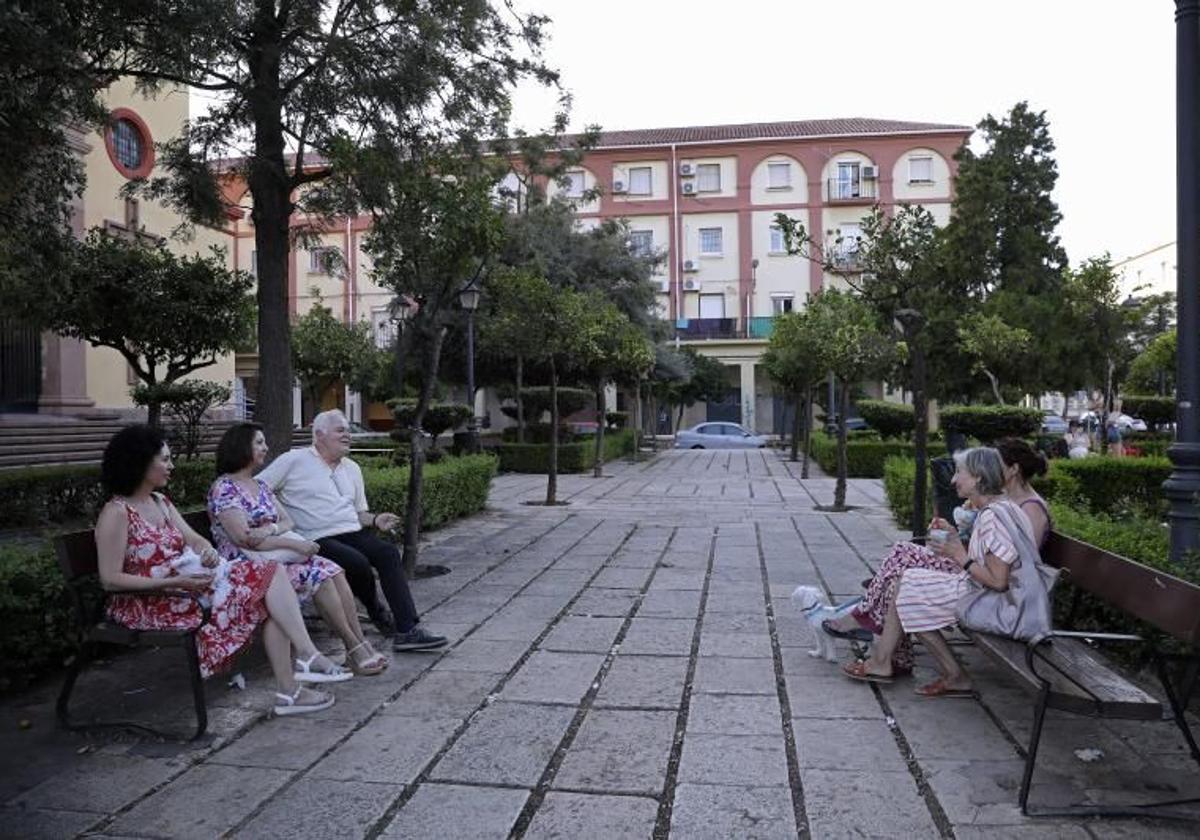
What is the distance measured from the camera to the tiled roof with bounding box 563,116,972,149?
41688 mm

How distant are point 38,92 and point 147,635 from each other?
4345mm

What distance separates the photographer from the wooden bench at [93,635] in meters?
3.84

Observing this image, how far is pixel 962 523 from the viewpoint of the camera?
4895 millimetres

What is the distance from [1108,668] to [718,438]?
31439 mm

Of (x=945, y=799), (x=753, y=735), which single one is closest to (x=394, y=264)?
(x=753, y=735)

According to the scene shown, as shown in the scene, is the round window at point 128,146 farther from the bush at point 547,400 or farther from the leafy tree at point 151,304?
the bush at point 547,400

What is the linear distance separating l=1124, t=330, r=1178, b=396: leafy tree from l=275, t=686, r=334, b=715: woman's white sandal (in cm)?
2049

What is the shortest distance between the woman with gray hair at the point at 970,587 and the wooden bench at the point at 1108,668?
0.15m

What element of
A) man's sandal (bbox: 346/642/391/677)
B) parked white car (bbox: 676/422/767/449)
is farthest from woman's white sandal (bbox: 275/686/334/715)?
parked white car (bbox: 676/422/767/449)

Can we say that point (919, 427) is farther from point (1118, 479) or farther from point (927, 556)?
point (1118, 479)

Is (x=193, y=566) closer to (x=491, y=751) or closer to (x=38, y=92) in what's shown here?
(x=491, y=751)

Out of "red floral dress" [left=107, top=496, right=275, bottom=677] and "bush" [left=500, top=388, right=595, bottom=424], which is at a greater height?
"bush" [left=500, top=388, right=595, bottom=424]

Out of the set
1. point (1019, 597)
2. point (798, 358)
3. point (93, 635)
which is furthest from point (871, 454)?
point (93, 635)

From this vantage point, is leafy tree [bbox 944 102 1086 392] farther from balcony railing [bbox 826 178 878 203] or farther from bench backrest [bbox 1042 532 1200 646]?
bench backrest [bbox 1042 532 1200 646]
